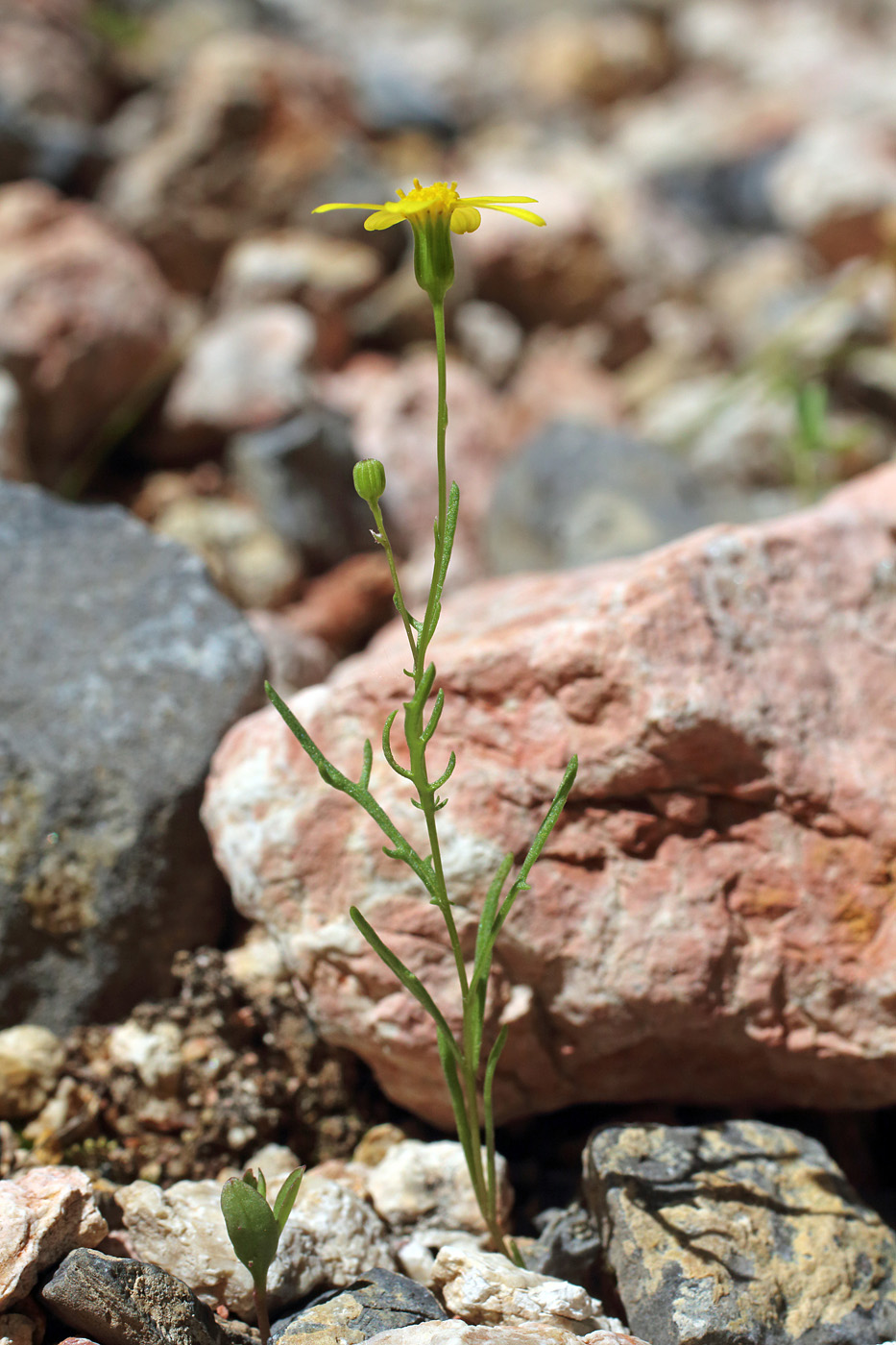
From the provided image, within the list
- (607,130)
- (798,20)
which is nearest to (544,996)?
(607,130)

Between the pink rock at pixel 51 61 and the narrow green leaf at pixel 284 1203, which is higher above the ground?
the pink rock at pixel 51 61

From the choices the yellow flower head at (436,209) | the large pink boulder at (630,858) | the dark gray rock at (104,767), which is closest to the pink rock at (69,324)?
the dark gray rock at (104,767)

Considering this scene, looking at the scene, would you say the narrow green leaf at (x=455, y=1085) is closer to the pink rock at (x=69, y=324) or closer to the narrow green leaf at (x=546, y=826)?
the narrow green leaf at (x=546, y=826)

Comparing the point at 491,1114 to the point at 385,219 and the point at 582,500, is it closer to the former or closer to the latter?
the point at 385,219

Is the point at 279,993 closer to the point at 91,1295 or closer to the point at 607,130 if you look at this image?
the point at 91,1295

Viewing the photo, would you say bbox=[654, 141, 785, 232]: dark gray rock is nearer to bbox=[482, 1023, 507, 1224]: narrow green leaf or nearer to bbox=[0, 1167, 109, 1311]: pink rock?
bbox=[482, 1023, 507, 1224]: narrow green leaf

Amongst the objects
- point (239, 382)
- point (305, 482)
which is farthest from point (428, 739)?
point (239, 382)

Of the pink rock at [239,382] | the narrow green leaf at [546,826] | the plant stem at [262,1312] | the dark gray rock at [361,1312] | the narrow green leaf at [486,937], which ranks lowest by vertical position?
the dark gray rock at [361,1312]
